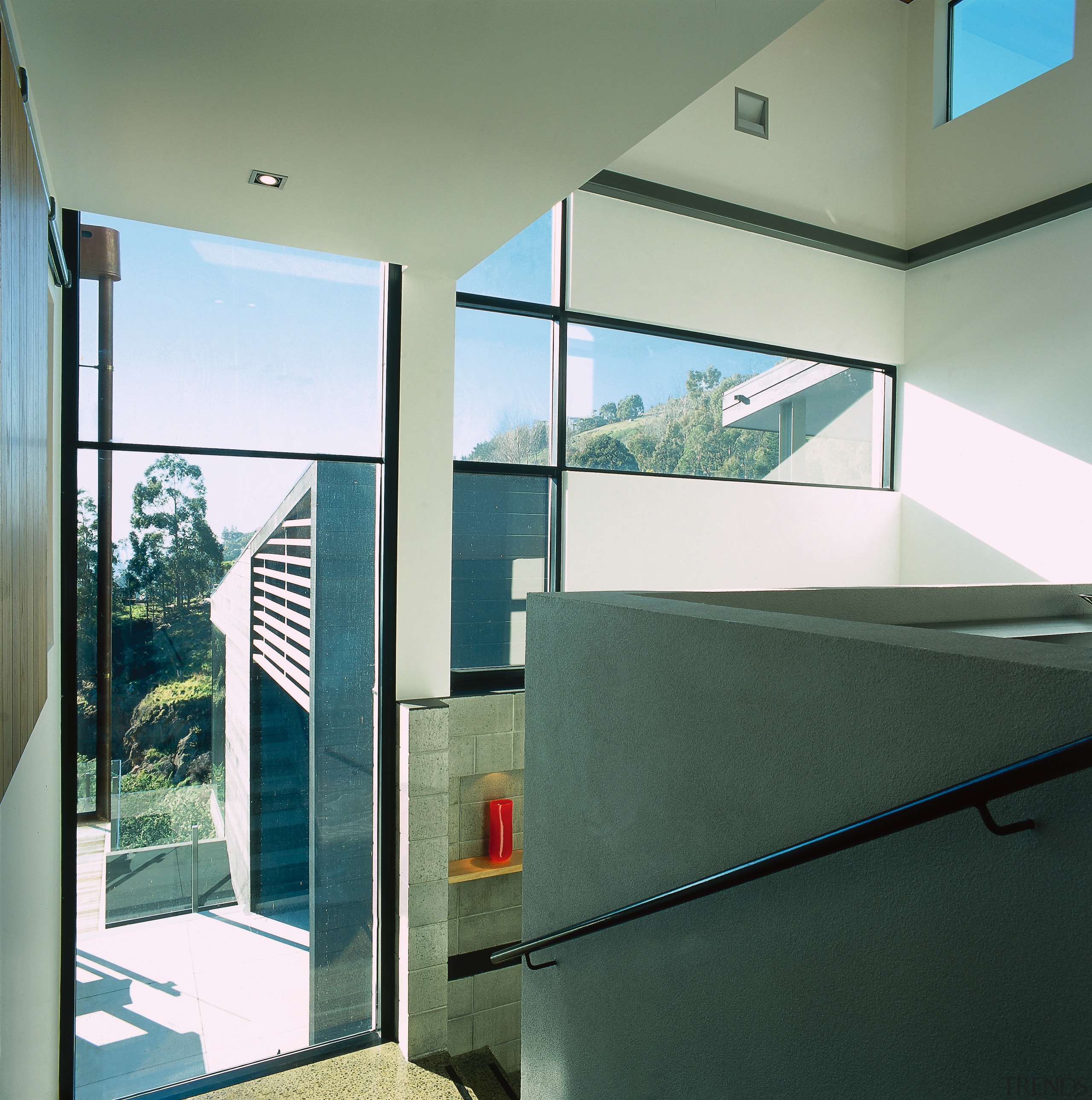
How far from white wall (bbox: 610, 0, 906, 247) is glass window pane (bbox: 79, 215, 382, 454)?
2.13 metres

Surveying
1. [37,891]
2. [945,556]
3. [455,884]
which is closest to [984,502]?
[945,556]

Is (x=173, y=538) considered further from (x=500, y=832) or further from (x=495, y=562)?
(x=500, y=832)

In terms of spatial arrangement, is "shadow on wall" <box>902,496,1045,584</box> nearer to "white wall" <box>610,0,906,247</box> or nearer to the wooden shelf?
"white wall" <box>610,0,906,247</box>

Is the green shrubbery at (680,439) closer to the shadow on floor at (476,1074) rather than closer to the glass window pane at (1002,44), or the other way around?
the glass window pane at (1002,44)

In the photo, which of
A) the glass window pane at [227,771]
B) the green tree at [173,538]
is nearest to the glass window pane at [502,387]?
the glass window pane at [227,771]

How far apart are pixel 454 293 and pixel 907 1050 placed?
10.7 ft

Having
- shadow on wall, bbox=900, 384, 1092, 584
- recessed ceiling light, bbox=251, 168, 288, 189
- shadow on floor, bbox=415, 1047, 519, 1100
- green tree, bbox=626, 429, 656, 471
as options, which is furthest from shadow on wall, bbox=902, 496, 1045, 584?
recessed ceiling light, bbox=251, 168, 288, 189

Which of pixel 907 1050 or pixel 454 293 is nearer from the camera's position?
pixel 907 1050

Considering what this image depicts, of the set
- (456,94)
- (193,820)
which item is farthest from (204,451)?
(456,94)

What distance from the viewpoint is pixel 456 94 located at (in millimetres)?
2139

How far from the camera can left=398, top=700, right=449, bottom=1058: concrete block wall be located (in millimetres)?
3500

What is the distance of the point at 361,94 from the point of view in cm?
214

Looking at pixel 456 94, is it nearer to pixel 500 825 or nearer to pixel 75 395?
pixel 75 395

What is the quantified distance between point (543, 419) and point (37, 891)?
2994 mm
